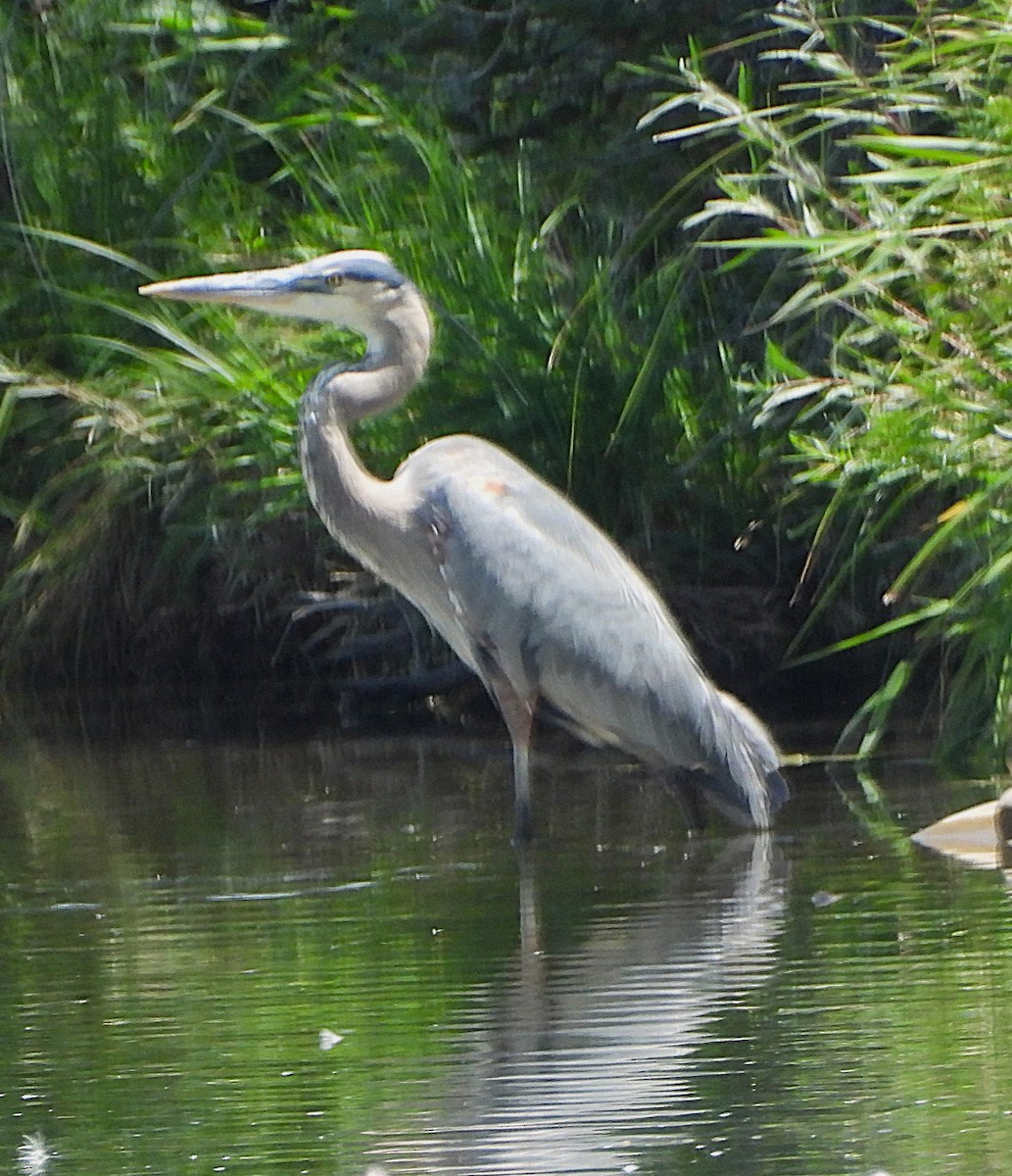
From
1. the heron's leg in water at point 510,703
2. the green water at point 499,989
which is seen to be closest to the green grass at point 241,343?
the heron's leg in water at point 510,703

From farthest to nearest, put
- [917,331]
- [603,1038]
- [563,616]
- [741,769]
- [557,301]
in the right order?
1. [557,301]
2. [563,616]
3. [917,331]
4. [741,769]
5. [603,1038]

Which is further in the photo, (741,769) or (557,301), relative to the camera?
(557,301)

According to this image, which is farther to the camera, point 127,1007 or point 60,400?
point 60,400

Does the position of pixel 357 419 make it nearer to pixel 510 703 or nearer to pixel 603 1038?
pixel 510 703

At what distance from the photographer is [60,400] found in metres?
10.3

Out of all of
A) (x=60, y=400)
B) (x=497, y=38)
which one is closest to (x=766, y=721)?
(x=497, y=38)

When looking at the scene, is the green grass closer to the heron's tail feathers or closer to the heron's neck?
the heron's neck

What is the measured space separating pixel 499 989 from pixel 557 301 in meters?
4.36

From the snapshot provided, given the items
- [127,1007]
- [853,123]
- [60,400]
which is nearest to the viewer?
[127,1007]

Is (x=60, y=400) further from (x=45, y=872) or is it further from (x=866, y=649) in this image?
(x=45, y=872)

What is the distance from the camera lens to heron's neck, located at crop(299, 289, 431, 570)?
23.6ft

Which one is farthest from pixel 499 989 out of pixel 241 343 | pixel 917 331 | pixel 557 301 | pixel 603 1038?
pixel 241 343

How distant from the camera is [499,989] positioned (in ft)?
15.6

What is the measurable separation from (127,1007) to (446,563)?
251 centimetres
